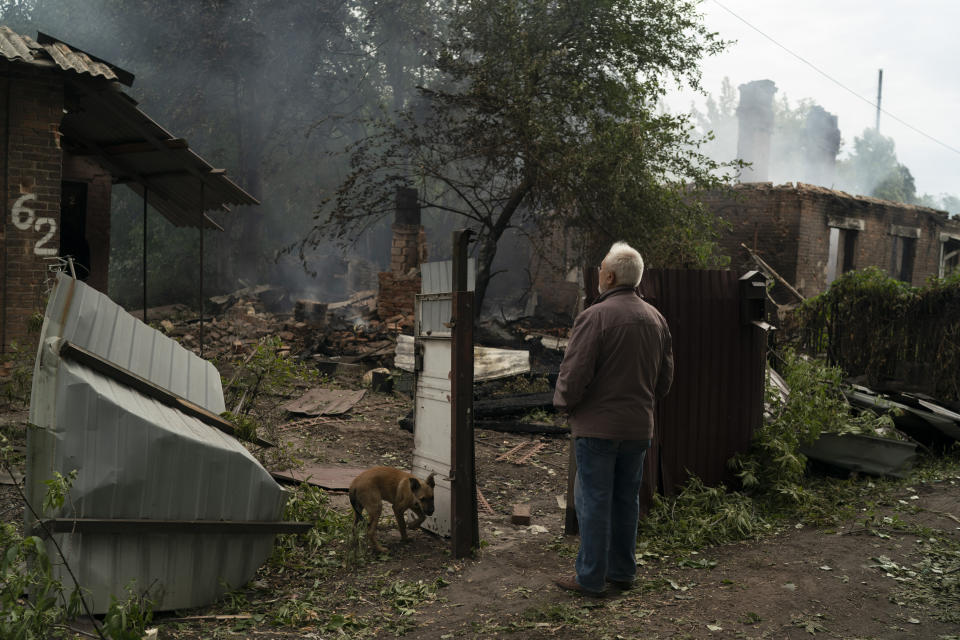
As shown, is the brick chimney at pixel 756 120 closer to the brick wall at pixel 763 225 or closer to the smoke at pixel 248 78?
the brick wall at pixel 763 225

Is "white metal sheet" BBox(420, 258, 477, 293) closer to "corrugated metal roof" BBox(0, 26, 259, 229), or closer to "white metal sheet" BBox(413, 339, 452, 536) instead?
"white metal sheet" BBox(413, 339, 452, 536)

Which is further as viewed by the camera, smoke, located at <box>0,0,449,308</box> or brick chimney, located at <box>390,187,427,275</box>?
smoke, located at <box>0,0,449,308</box>

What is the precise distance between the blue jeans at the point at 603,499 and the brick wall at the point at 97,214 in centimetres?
1116

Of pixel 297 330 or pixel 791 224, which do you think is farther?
pixel 791 224

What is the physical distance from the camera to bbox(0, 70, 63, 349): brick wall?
8.68 m

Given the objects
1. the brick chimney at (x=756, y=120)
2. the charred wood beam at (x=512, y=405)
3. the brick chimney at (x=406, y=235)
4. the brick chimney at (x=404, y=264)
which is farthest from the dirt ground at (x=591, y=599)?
the brick chimney at (x=756, y=120)

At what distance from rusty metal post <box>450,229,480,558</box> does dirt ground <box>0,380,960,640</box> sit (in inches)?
9.9

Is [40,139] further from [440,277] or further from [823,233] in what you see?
[823,233]

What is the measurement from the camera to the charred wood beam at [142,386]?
134 inches

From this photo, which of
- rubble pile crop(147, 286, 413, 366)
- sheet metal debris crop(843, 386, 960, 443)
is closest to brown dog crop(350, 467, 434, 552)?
sheet metal debris crop(843, 386, 960, 443)

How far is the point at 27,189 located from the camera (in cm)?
880

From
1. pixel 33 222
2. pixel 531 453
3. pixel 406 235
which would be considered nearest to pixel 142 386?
pixel 531 453

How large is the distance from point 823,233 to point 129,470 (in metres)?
19.1

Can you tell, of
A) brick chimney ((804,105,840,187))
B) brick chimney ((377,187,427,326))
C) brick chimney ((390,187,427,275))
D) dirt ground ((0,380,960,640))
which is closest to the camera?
dirt ground ((0,380,960,640))
